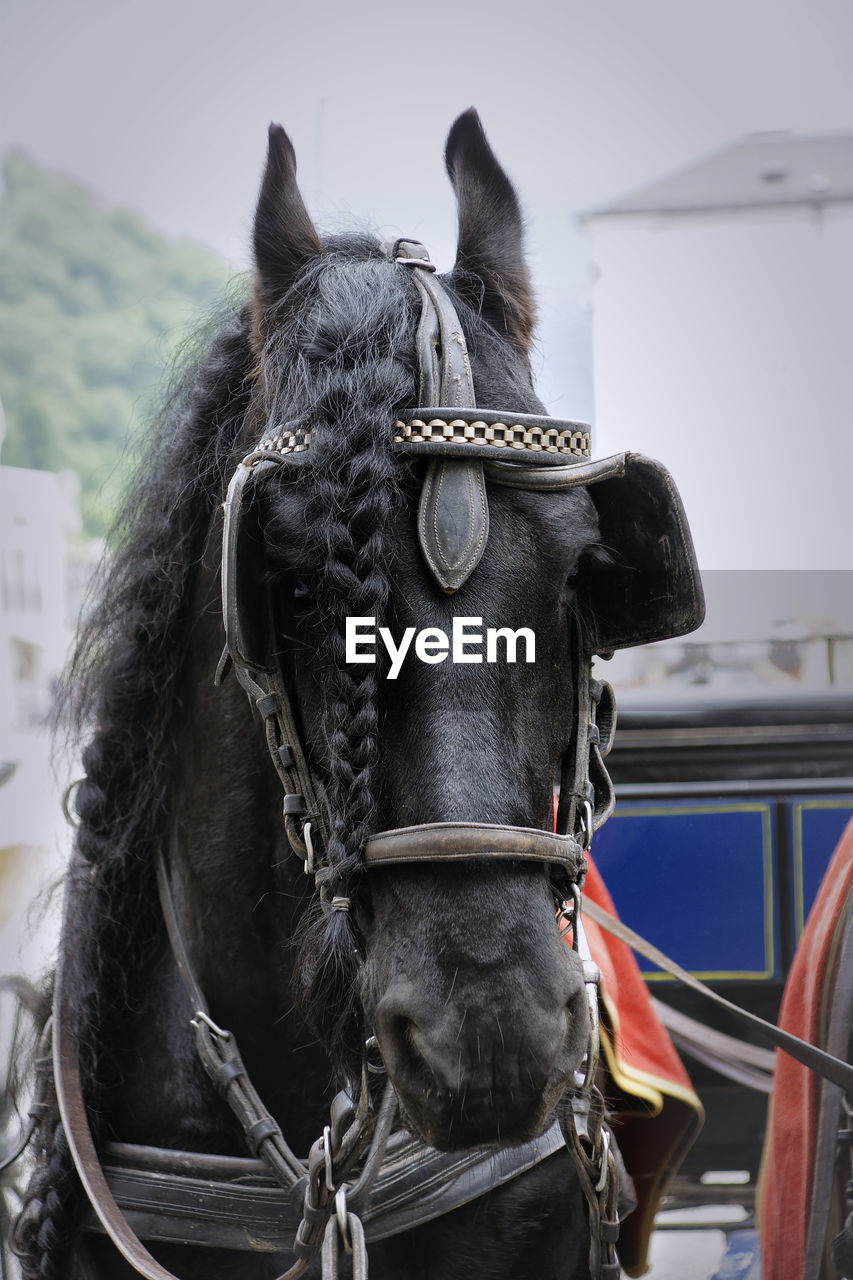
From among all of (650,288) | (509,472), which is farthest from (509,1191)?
(650,288)

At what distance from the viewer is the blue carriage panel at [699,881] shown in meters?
2.07

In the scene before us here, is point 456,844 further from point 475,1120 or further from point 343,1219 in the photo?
point 343,1219

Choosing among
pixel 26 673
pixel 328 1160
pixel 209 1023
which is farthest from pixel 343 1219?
pixel 26 673

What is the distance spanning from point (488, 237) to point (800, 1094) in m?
1.51

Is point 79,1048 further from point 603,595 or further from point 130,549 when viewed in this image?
point 603,595

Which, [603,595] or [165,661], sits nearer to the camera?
[603,595]

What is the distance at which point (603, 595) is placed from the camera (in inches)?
40.8

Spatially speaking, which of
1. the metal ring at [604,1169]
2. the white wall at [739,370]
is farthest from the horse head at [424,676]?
the white wall at [739,370]

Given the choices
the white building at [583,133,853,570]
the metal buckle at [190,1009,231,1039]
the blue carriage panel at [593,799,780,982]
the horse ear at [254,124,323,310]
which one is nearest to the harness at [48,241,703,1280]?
the metal buckle at [190,1009,231,1039]

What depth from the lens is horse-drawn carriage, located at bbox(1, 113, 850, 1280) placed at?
81cm

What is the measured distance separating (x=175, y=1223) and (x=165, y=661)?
2.10ft

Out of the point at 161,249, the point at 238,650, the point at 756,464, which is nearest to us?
the point at 238,650

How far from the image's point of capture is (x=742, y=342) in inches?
89.0

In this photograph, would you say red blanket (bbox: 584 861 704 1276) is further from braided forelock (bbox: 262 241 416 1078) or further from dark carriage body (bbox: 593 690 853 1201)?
braided forelock (bbox: 262 241 416 1078)
